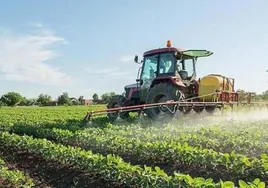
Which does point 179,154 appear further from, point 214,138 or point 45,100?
point 45,100

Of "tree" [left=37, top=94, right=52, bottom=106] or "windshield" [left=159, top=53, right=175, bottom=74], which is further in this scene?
"tree" [left=37, top=94, right=52, bottom=106]

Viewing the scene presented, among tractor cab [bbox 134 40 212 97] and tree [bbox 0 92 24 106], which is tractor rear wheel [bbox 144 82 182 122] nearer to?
tractor cab [bbox 134 40 212 97]

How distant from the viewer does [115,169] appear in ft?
17.3

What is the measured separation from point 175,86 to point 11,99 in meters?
62.8

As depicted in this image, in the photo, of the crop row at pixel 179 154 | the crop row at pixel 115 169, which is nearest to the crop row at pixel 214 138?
the crop row at pixel 179 154

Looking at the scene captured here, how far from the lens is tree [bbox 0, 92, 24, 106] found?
67.5 meters

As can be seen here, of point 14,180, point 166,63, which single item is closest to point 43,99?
point 166,63

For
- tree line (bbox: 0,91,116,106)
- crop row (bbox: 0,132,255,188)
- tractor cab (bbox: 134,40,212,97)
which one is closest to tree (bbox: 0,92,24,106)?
tree line (bbox: 0,91,116,106)

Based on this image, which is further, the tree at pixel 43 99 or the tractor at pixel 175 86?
the tree at pixel 43 99

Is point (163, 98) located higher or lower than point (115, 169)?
higher

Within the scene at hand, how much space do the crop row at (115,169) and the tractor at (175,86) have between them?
11.0ft

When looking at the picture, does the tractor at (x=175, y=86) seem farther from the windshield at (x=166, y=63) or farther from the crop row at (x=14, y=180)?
the crop row at (x=14, y=180)

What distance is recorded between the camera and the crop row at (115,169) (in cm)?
398

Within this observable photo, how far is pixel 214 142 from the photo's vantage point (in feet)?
23.0
